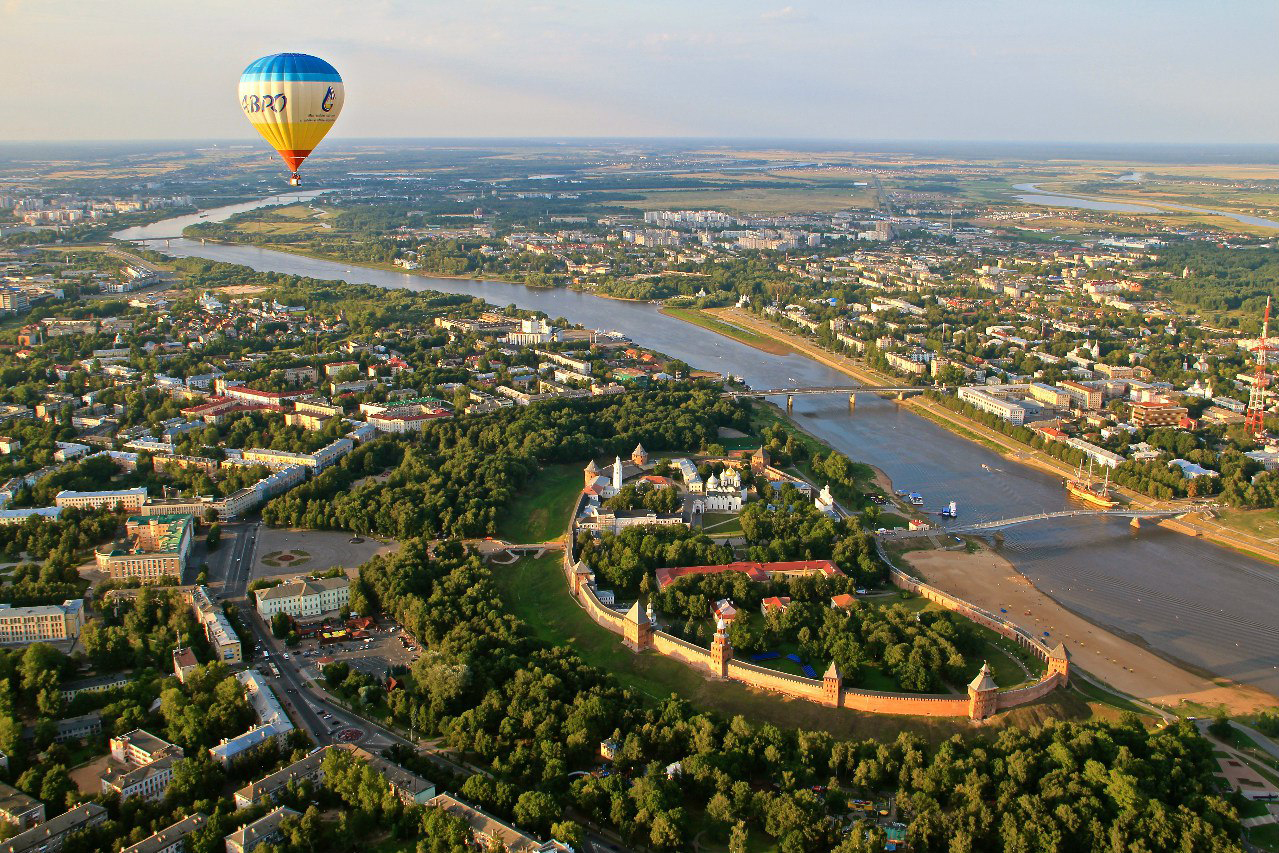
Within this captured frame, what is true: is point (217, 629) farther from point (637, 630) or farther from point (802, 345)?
point (802, 345)

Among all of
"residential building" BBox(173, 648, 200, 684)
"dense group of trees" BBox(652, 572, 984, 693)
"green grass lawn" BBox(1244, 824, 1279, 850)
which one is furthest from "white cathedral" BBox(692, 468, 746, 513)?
"green grass lawn" BBox(1244, 824, 1279, 850)

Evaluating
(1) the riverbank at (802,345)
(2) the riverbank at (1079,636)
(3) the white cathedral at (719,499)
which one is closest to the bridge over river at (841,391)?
(1) the riverbank at (802,345)

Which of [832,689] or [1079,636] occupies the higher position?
[832,689]

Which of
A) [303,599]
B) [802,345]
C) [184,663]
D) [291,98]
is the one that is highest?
[291,98]

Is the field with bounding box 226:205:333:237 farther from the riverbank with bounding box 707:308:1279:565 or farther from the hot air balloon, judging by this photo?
the hot air balloon

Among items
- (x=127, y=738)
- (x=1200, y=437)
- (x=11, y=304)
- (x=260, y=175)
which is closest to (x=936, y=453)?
(x=1200, y=437)

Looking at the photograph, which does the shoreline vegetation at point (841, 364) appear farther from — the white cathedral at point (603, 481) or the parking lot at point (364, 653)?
the parking lot at point (364, 653)

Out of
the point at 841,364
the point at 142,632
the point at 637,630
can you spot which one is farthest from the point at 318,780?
the point at 841,364
